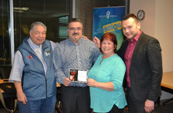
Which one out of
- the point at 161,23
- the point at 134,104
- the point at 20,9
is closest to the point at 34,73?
the point at 134,104

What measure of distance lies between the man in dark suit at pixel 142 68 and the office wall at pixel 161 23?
2.76 meters

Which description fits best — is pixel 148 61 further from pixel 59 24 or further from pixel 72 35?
pixel 59 24

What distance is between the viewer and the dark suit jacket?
1756 mm

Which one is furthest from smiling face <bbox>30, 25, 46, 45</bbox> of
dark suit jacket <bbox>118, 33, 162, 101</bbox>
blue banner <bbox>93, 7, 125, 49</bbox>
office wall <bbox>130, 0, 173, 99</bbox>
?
blue banner <bbox>93, 7, 125, 49</bbox>

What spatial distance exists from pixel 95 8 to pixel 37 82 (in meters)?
3.92

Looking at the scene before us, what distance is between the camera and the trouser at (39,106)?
2.12 meters

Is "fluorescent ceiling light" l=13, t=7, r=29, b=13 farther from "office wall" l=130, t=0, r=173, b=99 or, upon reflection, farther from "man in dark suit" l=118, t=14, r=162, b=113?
"man in dark suit" l=118, t=14, r=162, b=113

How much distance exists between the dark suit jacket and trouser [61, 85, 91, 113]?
597mm

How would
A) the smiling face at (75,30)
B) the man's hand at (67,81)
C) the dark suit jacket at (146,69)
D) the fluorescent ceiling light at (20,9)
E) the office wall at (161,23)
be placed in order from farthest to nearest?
the fluorescent ceiling light at (20,9), the office wall at (161,23), the smiling face at (75,30), the man's hand at (67,81), the dark suit jacket at (146,69)

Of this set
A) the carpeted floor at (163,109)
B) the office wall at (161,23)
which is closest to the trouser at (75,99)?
the carpeted floor at (163,109)

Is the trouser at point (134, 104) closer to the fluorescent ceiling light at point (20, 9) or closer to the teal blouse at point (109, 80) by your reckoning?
the teal blouse at point (109, 80)

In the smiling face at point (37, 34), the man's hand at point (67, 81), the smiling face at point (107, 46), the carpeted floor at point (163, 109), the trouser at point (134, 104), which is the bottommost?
the carpeted floor at point (163, 109)

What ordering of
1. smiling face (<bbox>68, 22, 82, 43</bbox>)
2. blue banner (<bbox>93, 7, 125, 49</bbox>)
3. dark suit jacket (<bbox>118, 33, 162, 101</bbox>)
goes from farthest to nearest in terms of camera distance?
blue banner (<bbox>93, 7, 125, 49</bbox>)
smiling face (<bbox>68, 22, 82, 43</bbox>)
dark suit jacket (<bbox>118, 33, 162, 101</bbox>)

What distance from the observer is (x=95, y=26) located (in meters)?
5.50
